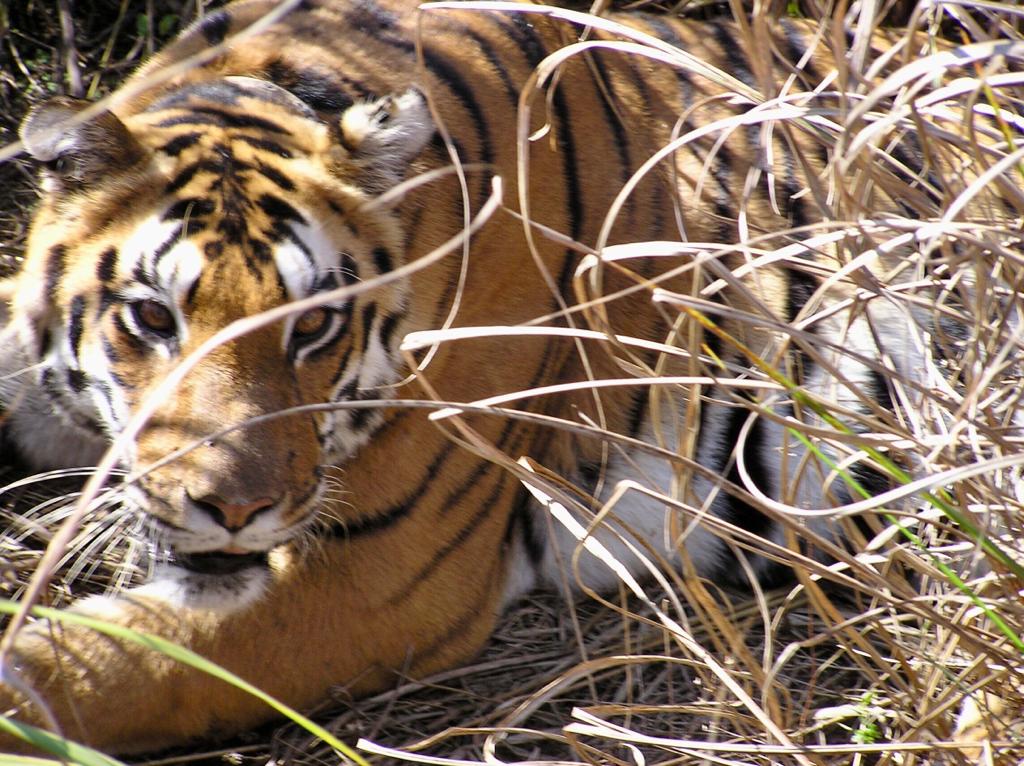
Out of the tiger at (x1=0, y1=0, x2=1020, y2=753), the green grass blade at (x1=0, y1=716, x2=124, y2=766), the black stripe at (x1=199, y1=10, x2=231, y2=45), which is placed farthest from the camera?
the black stripe at (x1=199, y1=10, x2=231, y2=45)

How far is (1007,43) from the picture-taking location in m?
1.18

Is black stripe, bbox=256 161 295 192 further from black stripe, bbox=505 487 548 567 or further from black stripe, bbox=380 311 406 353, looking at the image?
black stripe, bbox=505 487 548 567

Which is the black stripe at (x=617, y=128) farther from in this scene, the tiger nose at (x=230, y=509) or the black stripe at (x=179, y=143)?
the tiger nose at (x=230, y=509)

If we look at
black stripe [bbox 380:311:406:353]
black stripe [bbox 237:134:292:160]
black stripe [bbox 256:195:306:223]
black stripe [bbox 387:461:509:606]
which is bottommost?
black stripe [bbox 387:461:509:606]

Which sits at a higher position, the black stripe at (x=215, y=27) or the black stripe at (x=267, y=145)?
the black stripe at (x=215, y=27)

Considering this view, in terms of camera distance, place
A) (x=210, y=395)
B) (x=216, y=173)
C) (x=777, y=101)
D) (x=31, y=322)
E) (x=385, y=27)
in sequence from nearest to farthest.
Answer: (x=777, y=101), (x=210, y=395), (x=216, y=173), (x=31, y=322), (x=385, y=27)

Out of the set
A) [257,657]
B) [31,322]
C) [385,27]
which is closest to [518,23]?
[385,27]

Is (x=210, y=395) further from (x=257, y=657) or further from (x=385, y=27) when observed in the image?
(x=385, y=27)

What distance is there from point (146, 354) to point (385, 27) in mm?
712

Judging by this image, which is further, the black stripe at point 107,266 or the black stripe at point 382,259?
the black stripe at point 382,259

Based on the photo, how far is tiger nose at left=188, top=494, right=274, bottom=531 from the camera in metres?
1.55

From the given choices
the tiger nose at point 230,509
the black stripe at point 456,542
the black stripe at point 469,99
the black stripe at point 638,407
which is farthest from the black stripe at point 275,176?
the black stripe at point 638,407

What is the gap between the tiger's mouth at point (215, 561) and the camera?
1.74m

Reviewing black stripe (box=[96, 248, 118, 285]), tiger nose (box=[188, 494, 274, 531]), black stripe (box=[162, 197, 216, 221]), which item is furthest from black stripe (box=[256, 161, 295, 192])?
tiger nose (box=[188, 494, 274, 531])
